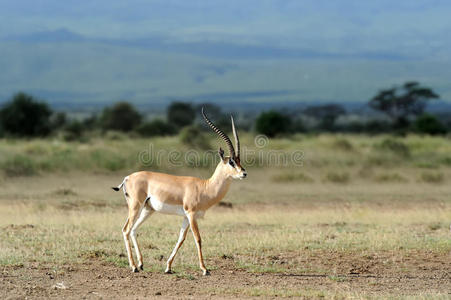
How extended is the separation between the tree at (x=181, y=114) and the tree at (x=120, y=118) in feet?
14.1

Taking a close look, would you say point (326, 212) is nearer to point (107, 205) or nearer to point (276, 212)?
point (276, 212)

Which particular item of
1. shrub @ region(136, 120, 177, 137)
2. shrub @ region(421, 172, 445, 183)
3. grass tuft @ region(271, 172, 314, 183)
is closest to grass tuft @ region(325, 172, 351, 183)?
grass tuft @ region(271, 172, 314, 183)

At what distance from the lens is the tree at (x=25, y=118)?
44.3 metres

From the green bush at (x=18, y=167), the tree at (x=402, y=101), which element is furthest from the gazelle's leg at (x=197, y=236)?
the tree at (x=402, y=101)

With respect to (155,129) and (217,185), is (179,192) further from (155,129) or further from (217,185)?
(155,129)

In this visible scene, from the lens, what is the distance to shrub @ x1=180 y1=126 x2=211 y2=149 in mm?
32062

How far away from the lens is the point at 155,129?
4541 cm

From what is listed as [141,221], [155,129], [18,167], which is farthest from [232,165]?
[155,129]

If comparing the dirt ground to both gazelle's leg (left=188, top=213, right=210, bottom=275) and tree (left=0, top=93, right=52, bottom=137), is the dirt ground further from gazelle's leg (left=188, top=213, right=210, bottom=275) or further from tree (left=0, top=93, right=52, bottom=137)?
tree (left=0, top=93, right=52, bottom=137)

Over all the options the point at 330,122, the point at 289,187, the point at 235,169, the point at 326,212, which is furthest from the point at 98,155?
the point at 330,122

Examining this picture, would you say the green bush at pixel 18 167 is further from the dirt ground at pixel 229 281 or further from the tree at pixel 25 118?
the tree at pixel 25 118

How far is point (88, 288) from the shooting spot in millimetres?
9141

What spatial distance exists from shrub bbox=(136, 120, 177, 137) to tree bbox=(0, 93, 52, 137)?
5528 mm

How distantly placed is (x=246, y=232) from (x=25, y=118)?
33242 millimetres
